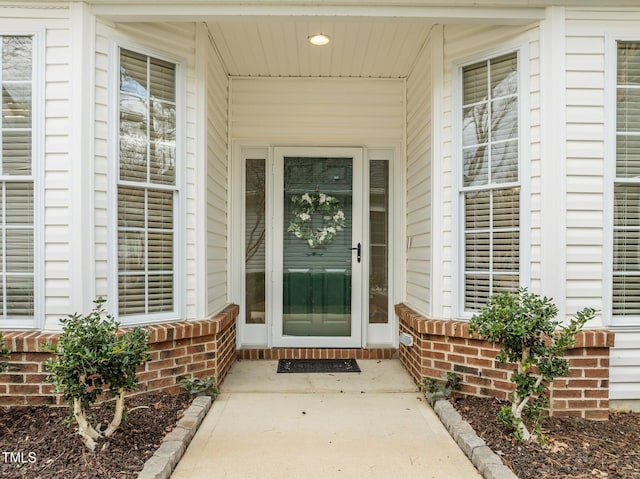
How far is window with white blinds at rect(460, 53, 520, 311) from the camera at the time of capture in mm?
3113

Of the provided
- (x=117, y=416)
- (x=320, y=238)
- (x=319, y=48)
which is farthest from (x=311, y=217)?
(x=117, y=416)

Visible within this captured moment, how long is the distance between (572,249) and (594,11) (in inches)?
64.7

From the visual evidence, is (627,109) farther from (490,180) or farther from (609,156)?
(490,180)

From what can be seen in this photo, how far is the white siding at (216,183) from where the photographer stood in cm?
358

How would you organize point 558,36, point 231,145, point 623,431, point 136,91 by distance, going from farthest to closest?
1. point 231,145
2. point 136,91
3. point 558,36
4. point 623,431

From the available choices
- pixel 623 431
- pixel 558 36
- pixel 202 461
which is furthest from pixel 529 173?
pixel 202 461

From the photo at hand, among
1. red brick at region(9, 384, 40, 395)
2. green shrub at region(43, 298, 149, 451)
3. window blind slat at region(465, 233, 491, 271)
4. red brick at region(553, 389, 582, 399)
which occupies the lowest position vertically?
red brick at region(553, 389, 582, 399)

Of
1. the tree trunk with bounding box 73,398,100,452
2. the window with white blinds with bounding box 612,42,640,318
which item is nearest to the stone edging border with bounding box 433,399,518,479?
the window with white blinds with bounding box 612,42,640,318

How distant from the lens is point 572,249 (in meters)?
2.96

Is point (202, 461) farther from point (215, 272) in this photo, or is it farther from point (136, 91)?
point (136, 91)

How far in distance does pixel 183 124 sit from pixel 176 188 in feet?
1.63

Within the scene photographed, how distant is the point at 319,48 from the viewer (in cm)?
380

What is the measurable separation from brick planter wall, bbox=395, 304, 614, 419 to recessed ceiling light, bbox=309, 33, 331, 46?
7.92ft

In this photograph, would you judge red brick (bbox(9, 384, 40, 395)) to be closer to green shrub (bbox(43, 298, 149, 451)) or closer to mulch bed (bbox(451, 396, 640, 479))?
green shrub (bbox(43, 298, 149, 451))
